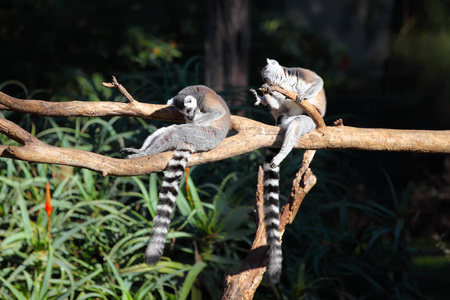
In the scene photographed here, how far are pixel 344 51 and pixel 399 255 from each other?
6029 millimetres

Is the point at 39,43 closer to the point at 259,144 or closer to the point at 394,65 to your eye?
the point at 394,65

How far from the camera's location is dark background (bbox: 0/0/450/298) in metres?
5.68

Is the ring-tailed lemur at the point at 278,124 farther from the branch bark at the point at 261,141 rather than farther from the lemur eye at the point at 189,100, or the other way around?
the lemur eye at the point at 189,100

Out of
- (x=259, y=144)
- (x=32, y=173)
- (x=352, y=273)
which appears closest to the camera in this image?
(x=259, y=144)

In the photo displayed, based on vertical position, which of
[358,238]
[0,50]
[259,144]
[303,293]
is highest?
[0,50]

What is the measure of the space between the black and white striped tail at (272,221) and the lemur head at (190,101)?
48 cm

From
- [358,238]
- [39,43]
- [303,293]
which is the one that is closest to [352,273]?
[358,238]

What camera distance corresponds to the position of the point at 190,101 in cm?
276

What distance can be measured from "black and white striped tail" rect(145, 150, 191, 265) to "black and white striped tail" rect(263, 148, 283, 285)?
0.49 m

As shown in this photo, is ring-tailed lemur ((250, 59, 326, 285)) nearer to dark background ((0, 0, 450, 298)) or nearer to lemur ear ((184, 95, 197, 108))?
lemur ear ((184, 95, 197, 108))

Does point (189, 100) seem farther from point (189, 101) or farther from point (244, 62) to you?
point (244, 62)

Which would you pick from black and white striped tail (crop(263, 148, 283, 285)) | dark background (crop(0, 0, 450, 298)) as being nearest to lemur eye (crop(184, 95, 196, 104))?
black and white striped tail (crop(263, 148, 283, 285))

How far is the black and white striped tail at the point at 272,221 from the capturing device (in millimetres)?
2498

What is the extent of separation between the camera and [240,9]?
18.8ft
